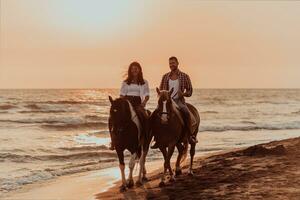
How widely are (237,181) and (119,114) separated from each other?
107 inches

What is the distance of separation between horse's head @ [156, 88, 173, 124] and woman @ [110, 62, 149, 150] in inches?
22.5

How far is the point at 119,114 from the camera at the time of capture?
1027 centimetres

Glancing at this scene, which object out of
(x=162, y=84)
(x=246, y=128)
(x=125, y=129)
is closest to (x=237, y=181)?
(x=125, y=129)

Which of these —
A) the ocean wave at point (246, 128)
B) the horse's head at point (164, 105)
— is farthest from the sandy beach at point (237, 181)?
the ocean wave at point (246, 128)

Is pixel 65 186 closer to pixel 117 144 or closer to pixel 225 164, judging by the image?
pixel 117 144

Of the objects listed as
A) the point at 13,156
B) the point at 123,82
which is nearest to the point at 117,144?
the point at 123,82

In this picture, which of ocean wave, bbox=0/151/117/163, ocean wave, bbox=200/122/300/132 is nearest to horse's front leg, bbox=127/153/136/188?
ocean wave, bbox=0/151/117/163

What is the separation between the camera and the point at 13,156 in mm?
18906

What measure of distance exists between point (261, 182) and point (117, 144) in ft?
10.1

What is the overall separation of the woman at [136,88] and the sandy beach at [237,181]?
157 cm

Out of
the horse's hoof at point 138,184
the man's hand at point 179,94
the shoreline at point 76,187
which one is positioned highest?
the man's hand at point 179,94

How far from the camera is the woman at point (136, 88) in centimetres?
1089

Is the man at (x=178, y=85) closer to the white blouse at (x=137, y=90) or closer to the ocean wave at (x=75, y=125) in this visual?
the white blouse at (x=137, y=90)

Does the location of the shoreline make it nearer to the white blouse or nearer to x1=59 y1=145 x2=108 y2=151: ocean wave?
the white blouse
